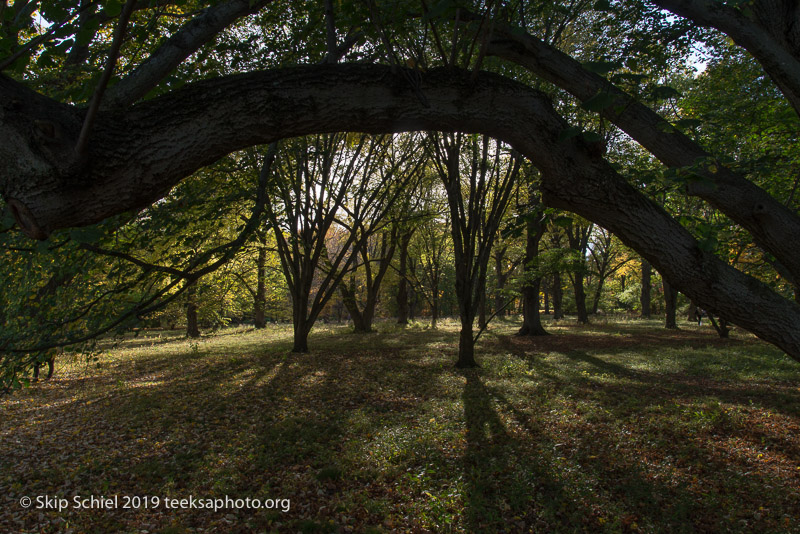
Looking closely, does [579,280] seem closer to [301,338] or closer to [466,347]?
Answer: [466,347]

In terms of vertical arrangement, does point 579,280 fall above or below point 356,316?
above

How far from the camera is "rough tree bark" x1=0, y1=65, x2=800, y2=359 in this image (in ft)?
5.78

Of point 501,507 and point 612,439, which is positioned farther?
point 612,439

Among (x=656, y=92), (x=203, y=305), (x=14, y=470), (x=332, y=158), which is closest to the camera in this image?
(x=656, y=92)

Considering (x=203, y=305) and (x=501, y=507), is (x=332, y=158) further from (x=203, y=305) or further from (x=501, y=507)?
(x=501, y=507)

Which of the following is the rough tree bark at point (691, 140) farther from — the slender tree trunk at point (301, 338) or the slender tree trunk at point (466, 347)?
the slender tree trunk at point (301, 338)

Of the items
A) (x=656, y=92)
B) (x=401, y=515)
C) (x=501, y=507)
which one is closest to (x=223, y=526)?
(x=401, y=515)

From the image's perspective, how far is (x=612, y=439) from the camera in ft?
17.3

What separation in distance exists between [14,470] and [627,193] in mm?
6977

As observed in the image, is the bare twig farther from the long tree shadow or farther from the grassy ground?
the long tree shadow

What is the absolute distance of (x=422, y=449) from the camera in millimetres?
5086

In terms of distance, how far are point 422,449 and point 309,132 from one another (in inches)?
164

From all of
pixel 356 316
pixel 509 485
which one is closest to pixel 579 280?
pixel 356 316

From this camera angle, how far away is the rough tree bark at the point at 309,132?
1.76 metres
